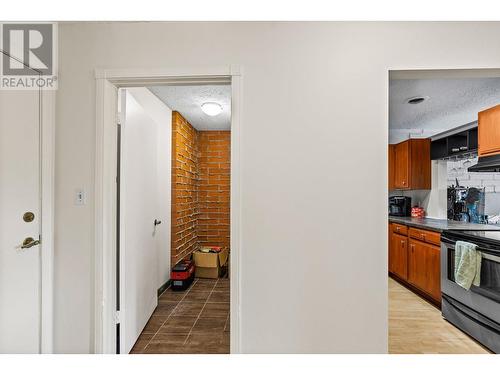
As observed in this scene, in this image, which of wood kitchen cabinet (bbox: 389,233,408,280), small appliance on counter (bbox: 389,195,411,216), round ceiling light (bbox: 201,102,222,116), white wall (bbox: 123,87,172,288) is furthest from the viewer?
small appliance on counter (bbox: 389,195,411,216)

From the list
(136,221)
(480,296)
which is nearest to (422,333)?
(480,296)

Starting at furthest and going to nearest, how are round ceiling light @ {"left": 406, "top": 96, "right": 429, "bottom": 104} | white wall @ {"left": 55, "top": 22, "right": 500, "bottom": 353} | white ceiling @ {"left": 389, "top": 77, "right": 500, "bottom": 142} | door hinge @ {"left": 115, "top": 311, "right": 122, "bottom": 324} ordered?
round ceiling light @ {"left": 406, "top": 96, "right": 429, "bottom": 104}, white ceiling @ {"left": 389, "top": 77, "right": 500, "bottom": 142}, door hinge @ {"left": 115, "top": 311, "right": 122, "bottom": 324}, white wall @ {"left": 55, "top": 22, "right": 500, "bottom": 353}

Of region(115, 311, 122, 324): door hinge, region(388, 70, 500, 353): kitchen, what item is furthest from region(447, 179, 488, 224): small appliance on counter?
region(115, 311, 122, 324): door hinge

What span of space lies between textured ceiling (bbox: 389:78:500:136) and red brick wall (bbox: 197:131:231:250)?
8.64 feet

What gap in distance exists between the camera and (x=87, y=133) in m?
1.71

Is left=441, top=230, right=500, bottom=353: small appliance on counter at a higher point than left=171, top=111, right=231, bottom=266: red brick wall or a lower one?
lower

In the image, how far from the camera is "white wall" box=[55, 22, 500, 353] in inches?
63.5

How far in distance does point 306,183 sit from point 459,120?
3735 mm

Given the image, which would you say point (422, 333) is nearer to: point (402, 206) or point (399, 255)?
point (399, 255)

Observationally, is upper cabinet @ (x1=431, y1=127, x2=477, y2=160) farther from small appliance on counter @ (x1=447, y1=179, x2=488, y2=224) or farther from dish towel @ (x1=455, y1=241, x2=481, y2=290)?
dish towel @ (x1=455, y1=241, x2=481, y2=290)

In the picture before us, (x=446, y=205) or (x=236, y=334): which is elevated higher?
(x=446, y=205)

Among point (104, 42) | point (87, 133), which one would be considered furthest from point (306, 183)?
point (104, 42)

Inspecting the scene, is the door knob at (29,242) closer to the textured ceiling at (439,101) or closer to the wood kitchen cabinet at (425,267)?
the textured ceiling at (439,101)
